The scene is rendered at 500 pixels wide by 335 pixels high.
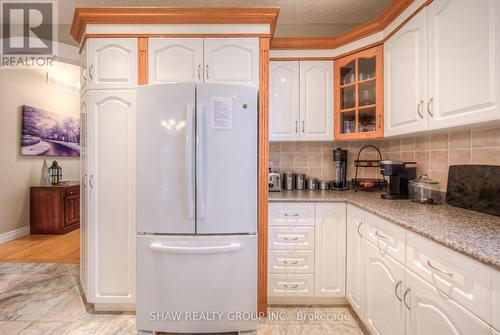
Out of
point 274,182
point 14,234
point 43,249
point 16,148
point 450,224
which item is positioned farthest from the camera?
point 16,148

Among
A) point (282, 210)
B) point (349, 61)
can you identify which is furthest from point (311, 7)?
point (282, 210)

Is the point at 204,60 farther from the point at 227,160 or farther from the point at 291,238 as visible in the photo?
the point at 291,238

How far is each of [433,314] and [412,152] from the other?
1488 millimetres

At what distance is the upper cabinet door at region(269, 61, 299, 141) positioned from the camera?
2496 millimetres

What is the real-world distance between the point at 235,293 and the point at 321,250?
786 millimetres

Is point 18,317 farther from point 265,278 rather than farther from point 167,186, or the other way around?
point 265,278

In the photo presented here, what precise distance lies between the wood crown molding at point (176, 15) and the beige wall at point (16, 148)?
115 inches

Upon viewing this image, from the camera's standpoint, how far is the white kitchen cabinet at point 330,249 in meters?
2.10

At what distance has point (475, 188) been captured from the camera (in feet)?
5.04

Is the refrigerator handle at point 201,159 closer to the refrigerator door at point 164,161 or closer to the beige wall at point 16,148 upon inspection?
the refrigerator door at point 164,161

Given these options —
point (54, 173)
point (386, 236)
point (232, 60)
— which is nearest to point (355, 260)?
point (386, 236)

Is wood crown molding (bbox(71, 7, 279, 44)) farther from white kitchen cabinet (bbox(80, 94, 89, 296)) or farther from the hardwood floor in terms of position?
the hardwood floor

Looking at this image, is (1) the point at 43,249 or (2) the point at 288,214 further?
(1) the point at 43,249

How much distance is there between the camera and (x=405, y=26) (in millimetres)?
1846
